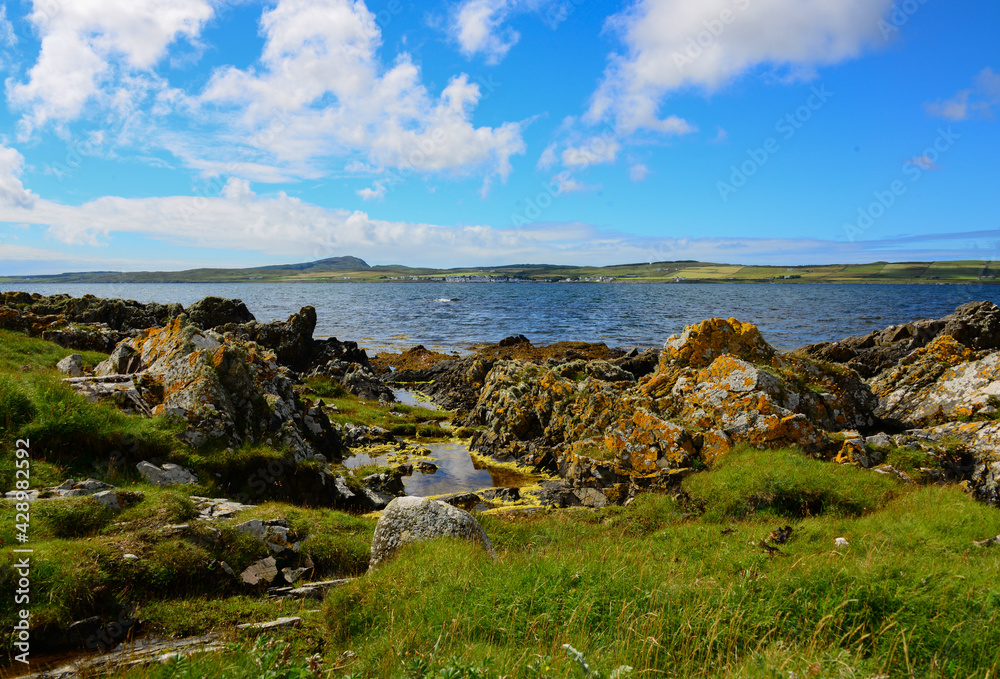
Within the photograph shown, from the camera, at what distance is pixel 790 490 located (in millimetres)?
12523

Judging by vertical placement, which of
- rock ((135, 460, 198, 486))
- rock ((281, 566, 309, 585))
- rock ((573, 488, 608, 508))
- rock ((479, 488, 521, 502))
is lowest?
rock ((479, 488, 521, 502))

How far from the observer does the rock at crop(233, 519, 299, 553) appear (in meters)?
9.03

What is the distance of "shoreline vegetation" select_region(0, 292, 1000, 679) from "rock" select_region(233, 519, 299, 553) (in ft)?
0.13

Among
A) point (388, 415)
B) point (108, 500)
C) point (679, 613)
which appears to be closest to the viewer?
point (679, 613)

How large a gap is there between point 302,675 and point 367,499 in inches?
402

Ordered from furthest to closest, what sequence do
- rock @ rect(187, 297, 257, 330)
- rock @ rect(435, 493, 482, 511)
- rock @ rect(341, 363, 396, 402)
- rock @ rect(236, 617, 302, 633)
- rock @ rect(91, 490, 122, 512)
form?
1. rock @ rect(187, 297, 257, 330)
2. rock @ rect(341, 363, 396, 402)
3. rock @ rect(435, 493, 482, 511)
4. rock @ rect(91, 490, 122, 512)
5. rock @ rect(236, 617, 302, 633)

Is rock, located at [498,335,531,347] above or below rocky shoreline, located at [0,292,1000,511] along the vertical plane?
below

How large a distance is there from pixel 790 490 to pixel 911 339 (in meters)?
35.8

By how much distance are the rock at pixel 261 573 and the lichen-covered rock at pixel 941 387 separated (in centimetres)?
2069

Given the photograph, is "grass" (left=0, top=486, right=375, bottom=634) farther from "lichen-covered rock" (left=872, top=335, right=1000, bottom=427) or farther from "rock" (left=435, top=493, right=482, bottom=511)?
"lichen-covered rock" (left=872, top=335, right=1000, bottom=427)

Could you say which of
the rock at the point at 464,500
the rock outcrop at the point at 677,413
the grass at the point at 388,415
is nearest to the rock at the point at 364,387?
the grass at the point at 388,415

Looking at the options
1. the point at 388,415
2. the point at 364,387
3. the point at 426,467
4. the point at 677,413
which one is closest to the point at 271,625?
the point at 426,467

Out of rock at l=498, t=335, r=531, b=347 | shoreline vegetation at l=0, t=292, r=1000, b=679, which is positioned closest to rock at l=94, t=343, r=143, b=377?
shoreline vegetation at l=0, t=292, r=1000, b=679

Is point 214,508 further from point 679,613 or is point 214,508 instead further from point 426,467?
point 426,467
